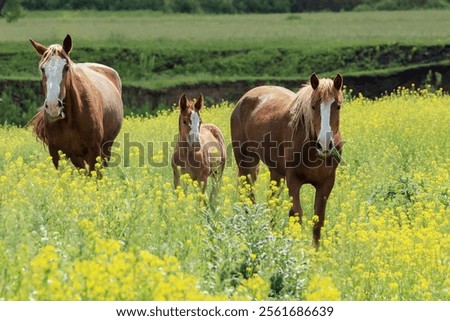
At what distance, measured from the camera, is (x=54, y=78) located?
11.0m

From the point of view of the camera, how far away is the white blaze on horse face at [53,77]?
1088 cm

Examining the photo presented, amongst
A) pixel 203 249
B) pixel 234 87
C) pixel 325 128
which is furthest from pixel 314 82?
pixel 234 87

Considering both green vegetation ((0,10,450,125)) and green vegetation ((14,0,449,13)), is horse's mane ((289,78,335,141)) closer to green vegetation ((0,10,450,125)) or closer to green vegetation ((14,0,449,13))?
green vegetation ((0,10,450,125))

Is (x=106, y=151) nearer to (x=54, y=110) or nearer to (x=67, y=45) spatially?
(x=67, y=45)

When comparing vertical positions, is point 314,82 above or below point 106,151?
above

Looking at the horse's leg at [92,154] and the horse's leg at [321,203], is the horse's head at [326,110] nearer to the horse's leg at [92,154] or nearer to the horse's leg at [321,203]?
the horse's leg at [321,203]

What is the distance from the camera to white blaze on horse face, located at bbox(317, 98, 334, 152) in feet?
31.5

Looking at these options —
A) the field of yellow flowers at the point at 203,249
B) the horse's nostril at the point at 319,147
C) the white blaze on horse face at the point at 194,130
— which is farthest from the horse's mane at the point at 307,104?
the white blaze on horse face at the point at 194,130

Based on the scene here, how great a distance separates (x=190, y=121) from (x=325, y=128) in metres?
2.89

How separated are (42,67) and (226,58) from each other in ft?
94.2

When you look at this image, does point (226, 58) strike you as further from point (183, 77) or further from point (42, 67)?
point (42, 67)

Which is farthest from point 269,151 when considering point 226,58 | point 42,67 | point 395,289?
point 226,58

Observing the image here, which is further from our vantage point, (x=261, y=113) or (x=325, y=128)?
(x=261, y=113)

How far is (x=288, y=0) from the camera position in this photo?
5638cm
